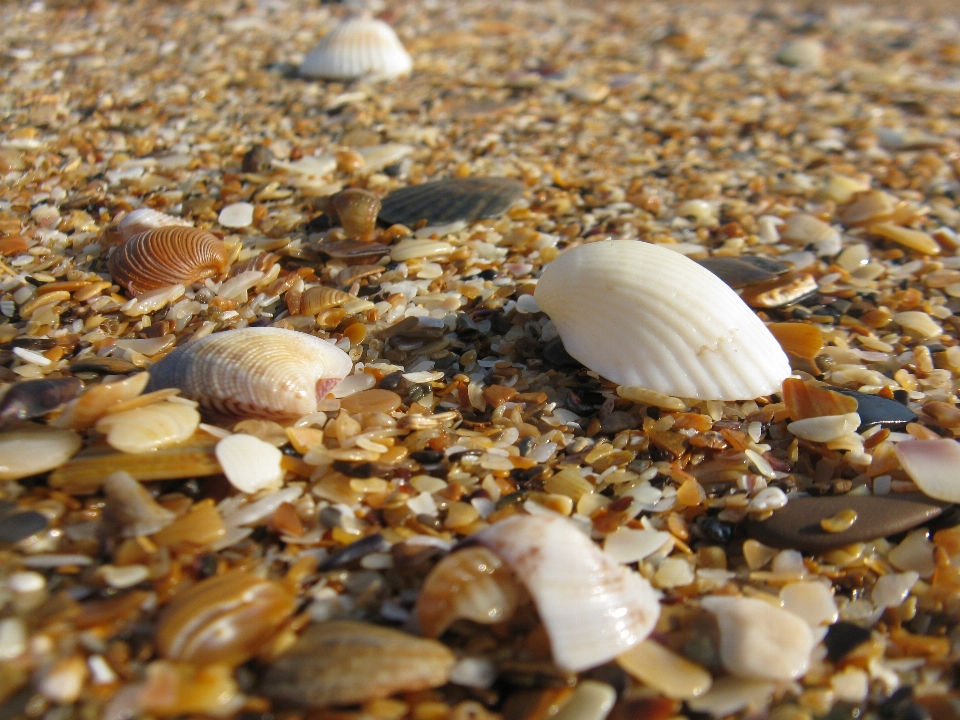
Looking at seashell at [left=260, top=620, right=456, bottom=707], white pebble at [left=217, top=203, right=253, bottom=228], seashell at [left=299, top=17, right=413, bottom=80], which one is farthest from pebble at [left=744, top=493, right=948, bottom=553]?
seashell at [left=299, top=17, right=413, bottom=80]

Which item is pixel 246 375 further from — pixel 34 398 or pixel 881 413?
pixel 881 413

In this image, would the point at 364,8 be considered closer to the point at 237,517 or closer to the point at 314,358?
the point at 314,358

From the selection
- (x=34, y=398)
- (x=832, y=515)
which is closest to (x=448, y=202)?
(x=34, y=398)

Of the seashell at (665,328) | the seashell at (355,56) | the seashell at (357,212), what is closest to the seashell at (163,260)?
the seashell at (357,212)

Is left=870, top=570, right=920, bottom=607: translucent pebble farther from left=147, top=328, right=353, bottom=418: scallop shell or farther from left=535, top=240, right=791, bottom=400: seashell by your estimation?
left=147, top=328, right=353, bottom=418: scallop shell

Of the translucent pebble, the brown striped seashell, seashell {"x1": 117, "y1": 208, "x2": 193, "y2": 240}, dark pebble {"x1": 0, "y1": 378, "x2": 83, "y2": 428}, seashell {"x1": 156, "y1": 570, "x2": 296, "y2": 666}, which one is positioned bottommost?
the translucent pebble

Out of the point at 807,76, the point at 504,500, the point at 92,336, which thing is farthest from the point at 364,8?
the point at 504,500
